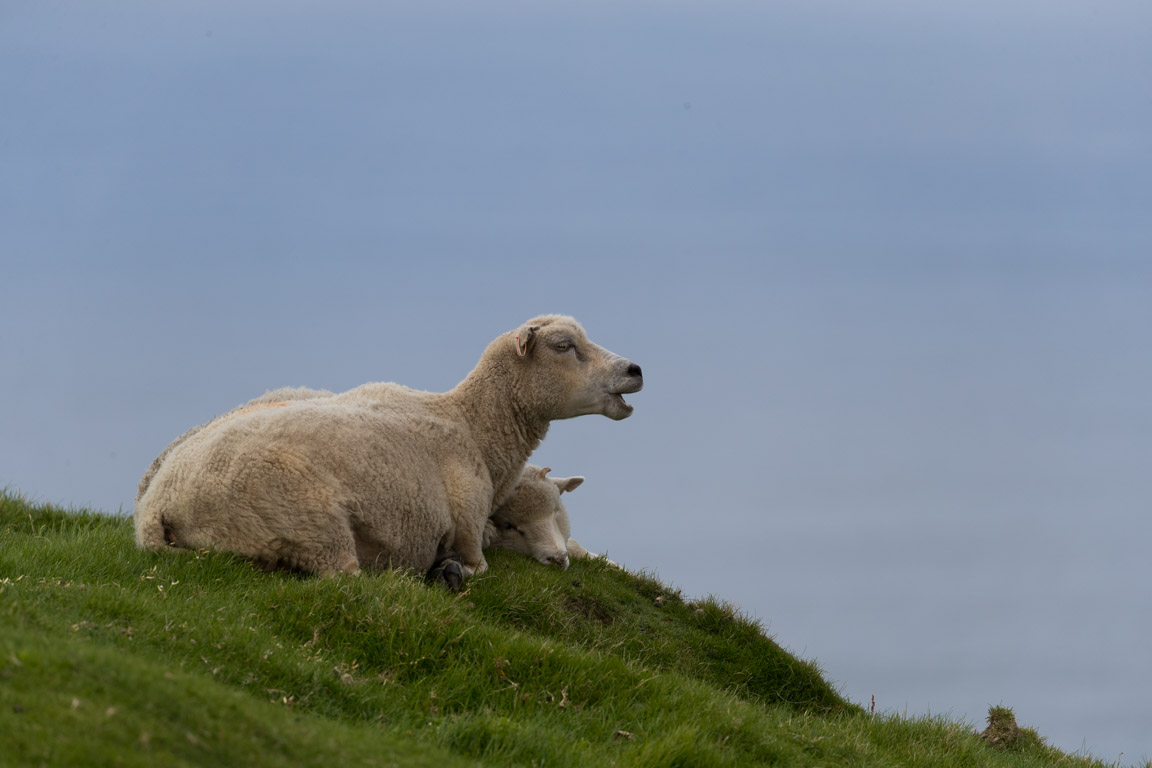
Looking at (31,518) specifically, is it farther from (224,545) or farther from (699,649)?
(699,649)

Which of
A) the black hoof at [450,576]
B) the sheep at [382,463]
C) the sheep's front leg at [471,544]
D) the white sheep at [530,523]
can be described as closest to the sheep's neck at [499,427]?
the sheep at [382,463]

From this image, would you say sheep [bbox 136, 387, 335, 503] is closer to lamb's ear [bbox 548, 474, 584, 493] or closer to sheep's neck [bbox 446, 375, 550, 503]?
sheep's neck [bbox 446, 375, 550, 503]

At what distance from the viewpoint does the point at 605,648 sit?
11008 millimetres

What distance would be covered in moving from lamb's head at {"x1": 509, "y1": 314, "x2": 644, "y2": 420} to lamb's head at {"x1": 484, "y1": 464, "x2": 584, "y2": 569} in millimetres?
1214

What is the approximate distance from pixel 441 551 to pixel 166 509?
2601 millimetres

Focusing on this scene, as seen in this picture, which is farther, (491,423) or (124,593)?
(491,423)

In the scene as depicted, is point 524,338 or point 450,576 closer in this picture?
point 450,576

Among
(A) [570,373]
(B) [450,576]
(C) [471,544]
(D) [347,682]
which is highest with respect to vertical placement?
(A) [570,373]

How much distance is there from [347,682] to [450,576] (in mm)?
2689

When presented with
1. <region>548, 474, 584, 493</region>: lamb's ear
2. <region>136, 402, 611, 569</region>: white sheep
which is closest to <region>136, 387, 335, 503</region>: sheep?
<region>136, 402, 611, 569</region>: white sheep

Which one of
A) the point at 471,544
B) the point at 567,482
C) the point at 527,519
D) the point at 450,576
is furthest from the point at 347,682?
the point at 567,482

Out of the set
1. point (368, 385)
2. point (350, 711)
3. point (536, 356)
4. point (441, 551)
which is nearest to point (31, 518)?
point (368, 385)

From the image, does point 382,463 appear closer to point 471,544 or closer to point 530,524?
point 471,544

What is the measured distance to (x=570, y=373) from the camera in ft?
39.5
